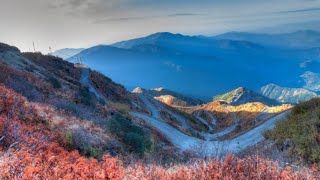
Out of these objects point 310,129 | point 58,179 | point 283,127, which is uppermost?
point 58,179

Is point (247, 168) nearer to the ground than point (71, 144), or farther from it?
farther from it

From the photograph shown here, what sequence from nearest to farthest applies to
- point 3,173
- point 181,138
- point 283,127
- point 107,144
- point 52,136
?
point 3,173 → point 52,136 → point 107,144 → point 283,127 → point 181,138

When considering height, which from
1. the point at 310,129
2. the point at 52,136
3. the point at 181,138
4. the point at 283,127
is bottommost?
the point at 181,138

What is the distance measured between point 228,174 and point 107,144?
12.5 metres

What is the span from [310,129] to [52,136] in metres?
11.5

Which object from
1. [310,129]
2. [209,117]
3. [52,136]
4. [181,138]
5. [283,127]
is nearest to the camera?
[52,136]

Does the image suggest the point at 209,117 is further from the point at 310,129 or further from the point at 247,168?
the point at 247,168

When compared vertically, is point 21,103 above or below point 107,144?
above

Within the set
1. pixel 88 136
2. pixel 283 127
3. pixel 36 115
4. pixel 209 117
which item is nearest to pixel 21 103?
pixel 36 115

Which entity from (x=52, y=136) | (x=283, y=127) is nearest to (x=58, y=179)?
(x=52, y=136)

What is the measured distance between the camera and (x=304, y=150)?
50.5ft

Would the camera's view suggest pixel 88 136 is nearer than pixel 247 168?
No

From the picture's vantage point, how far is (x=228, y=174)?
6.77m

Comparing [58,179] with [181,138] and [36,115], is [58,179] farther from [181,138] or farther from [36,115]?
[181,138]
